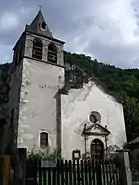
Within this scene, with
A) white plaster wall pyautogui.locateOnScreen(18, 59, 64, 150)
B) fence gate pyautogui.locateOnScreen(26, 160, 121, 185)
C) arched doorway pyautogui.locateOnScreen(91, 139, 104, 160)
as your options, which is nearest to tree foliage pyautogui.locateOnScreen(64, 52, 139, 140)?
white plaster wall pyautogui.locateOnScreen(18, 59, 64, 150)

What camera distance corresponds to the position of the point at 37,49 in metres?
23.2

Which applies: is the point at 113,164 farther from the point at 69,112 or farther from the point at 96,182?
the point at 69,112

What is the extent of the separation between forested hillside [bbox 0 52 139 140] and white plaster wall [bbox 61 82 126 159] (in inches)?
45.1

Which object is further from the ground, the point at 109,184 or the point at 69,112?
the point at 69,112

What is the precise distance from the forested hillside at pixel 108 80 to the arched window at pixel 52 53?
10.9 feet

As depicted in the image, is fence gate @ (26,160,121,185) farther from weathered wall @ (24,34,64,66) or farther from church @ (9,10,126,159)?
weathered wall @ (24,34,64,66)

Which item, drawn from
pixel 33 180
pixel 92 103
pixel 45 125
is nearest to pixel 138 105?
pixel 92 103

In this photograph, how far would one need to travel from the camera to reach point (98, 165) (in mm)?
7883

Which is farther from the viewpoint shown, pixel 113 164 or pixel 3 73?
pixel 3 73

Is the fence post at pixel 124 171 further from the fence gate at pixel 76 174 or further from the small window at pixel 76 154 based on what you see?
the small window at pixel 76 154

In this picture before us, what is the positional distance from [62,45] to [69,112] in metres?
8.05

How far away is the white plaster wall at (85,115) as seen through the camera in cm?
2030

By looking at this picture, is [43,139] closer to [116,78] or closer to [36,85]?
[36,85]

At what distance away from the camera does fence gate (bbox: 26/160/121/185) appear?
6922 millimetres
